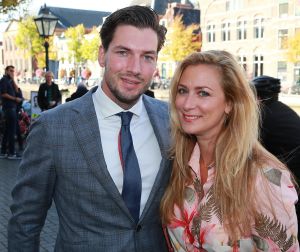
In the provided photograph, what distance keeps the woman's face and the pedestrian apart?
1174mm

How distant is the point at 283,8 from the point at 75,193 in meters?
37.0

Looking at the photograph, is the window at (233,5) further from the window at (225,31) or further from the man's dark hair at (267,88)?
the man's dark hair at (267,88)

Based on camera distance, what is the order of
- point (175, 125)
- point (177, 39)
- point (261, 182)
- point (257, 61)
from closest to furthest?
1. point (261, 182)
2. point (175, 125)
3. point (257, 61)
4. point (177, 39)

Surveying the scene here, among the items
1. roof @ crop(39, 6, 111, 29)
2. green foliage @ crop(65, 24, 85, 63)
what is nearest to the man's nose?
green foliage @ crop(65, 24, 85, 63)

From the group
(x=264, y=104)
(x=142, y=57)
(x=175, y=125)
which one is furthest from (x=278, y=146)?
(x=142, y=57)

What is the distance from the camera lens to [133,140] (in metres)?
2.13

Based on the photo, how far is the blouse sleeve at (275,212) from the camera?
1.84 metres

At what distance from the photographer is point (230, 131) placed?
6.77ft

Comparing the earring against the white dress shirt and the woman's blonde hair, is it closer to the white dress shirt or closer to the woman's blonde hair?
the woman's blonde hair

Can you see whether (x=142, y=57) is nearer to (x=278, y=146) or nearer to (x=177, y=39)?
(x=278, y=146)

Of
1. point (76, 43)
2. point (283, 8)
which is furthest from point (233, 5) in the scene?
point (76, 43)

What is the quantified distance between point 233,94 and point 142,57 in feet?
1.63

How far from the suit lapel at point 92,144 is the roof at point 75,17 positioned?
77951 mm

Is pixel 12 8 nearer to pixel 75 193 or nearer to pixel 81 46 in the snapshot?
pixel 75 193
